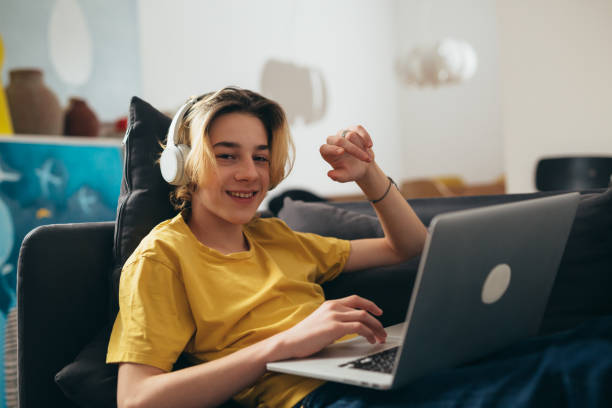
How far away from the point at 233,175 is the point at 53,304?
417 mm

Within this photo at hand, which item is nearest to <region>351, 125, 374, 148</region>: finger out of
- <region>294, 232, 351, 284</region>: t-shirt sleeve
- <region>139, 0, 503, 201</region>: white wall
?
<region>294, 232, 351, 284</region>: t-shirt sleeve

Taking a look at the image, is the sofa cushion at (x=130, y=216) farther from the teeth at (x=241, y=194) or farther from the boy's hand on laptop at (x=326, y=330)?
the boy's hand on laptop at (x=326, y=330)

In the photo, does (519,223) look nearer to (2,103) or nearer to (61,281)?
(61,281)

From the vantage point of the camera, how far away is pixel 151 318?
36.2 inches

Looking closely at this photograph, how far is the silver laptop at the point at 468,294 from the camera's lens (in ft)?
2.27

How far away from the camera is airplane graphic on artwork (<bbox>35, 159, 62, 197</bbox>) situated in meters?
2.70

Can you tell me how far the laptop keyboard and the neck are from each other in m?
0.42

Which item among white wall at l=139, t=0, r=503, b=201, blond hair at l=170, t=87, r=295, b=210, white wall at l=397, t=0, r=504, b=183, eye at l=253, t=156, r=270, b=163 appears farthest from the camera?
white wall at l=397, t=0, r=504, b=183

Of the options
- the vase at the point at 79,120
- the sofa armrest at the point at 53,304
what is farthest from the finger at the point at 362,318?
the vase at the point at 79,120

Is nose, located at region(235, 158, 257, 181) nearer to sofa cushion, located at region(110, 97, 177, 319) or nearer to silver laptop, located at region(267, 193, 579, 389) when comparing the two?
sofa cushion, located at region(110, 97, 177, 319)

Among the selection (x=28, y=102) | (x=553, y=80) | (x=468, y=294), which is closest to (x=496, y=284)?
(x=468, y=294)

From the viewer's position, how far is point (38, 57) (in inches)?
123

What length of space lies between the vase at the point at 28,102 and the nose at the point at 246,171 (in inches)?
83.7

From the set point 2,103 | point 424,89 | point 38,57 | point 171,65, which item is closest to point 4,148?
point 2,103
